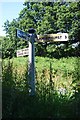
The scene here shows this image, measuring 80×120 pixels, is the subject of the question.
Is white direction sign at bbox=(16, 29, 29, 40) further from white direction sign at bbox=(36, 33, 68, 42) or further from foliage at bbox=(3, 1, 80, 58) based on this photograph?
foliage at bbox=(3, 1, 80, 58)

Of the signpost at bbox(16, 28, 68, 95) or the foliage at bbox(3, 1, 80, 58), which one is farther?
the foliage at bbox(3, 1, 80, 58)

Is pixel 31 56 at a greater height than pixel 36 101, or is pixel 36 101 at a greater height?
pixel 31 56

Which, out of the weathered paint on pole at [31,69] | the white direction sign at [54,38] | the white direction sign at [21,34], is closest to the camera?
the weathered paint on pole at [31,69]

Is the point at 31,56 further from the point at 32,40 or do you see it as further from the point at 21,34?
the point at 21,34

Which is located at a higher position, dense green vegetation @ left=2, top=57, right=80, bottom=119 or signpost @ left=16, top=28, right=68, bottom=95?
signpost @ left=16, top=28, right=68, bottom=95

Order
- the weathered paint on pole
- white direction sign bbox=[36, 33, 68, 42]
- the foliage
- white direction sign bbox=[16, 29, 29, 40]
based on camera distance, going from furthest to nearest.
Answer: the foliage, white direction sign bbox=[36, 33, 68, 42], white direction sign bbox=[16, 29, 29, 40], the weathered paint on pole

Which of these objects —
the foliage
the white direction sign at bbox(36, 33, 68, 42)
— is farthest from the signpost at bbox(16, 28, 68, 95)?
the foliage

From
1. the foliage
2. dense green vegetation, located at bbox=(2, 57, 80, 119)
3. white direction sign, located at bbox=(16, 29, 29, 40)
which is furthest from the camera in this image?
the foliage

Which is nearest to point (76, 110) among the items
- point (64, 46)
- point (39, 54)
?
point (39, 54)

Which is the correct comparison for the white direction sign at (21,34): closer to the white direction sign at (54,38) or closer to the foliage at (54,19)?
the white direction sign at (54,38)

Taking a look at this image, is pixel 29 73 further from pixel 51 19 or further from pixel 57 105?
pixel 51 19

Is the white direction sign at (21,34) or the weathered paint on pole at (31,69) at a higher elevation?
the white direction sign at (21,34)

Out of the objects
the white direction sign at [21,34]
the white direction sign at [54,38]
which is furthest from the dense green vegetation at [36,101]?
the white direction sign at [54,38]

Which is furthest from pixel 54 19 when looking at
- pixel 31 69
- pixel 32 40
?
pixel 31 69
